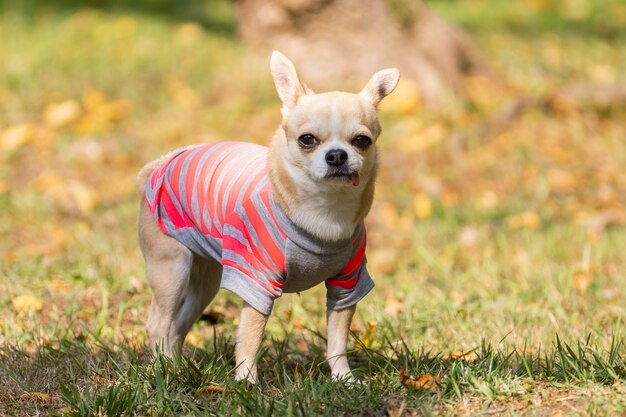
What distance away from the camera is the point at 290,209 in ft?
12.0

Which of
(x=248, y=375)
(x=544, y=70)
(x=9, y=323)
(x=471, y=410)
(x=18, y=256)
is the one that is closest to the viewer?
(x=471, y=410)

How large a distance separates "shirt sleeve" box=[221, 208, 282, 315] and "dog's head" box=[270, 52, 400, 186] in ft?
1.08

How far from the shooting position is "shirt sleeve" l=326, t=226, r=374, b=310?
3816mm

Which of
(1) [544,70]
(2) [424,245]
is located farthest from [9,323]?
(1) [544,70]

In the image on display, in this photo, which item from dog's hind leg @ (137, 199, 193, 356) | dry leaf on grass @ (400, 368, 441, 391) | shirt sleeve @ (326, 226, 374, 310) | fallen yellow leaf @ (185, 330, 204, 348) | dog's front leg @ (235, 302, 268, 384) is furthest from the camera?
fallen yellow leaf @ (185, 330, 204, 348)

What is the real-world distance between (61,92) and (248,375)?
18.4 ft

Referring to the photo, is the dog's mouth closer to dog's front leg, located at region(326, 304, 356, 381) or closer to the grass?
dog's front leg, located at region(326, 304, 356, 381)

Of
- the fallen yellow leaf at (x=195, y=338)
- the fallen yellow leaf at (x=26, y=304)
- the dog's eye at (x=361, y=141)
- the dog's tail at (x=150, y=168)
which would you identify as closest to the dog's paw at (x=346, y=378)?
the dog's eye at (x=361, y=141)

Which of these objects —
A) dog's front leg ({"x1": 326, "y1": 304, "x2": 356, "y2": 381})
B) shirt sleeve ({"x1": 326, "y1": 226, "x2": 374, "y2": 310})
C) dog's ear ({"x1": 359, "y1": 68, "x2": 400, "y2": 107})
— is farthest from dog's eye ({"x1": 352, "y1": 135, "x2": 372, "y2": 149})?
dog's front leg ({"x1": 326, "y1": 304, "x2": 356, "y2": 381})

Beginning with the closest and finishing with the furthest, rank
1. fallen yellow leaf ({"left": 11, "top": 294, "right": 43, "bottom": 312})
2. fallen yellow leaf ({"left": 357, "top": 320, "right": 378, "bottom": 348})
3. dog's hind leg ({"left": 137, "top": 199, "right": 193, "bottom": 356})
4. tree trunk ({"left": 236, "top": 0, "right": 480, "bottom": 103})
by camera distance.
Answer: dog's hind leg ({"left": 137, "top": 199, "right": 193, "bottom": 356}) < fallen yellow leaf ({"left": 357, "top": 320, "right": 378, "bottom": 348}) < fallen yellow leaf ({"left": 11, "top": 294, "right": 43, "bottom": 312}) < tree trunk ({"left": 236, "top": 0, "right": 480, "bottom": 103})

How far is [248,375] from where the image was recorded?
3.59 meters

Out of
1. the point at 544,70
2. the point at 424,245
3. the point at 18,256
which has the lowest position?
the point at 18,256

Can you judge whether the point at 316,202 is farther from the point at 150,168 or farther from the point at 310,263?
the point at 150,168

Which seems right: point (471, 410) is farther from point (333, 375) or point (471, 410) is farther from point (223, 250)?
point (223, 250)
